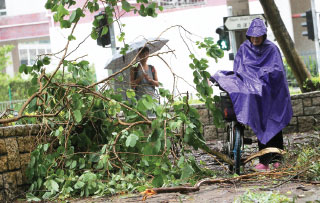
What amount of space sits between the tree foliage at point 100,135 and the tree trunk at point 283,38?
5033 mm

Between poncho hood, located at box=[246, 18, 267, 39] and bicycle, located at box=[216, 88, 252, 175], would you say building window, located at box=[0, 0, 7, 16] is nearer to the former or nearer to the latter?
poncho hood, located at box=[246, 18, 267, 39]

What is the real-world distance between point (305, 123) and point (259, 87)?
520 centimetres

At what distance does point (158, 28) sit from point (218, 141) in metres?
20.6

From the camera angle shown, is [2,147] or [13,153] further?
[13,153]

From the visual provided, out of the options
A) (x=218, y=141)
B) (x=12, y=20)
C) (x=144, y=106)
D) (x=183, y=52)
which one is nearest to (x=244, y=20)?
(x=218, y=141)

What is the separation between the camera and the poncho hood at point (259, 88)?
6.76 meters

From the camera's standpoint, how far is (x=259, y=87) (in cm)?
699

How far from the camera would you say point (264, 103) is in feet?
23.1

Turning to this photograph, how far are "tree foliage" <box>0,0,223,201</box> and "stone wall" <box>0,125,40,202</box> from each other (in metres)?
0.12

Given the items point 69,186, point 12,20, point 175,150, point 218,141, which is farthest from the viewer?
point 12,20

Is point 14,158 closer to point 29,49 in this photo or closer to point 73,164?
point 73,164

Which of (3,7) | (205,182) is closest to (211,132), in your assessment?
(205,182)

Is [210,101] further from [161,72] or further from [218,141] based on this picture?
[161,72]

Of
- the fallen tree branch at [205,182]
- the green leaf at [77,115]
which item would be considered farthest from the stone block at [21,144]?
the fallen tree branch at [205,182]
